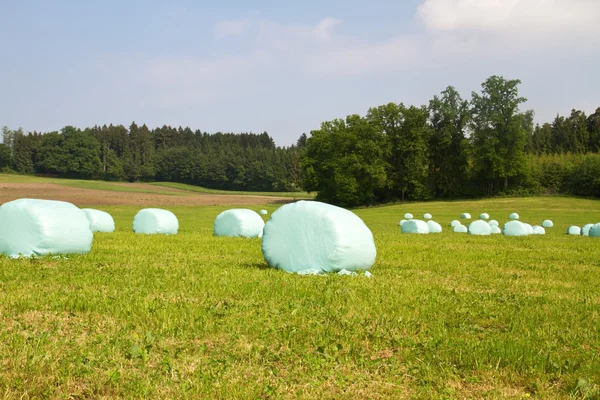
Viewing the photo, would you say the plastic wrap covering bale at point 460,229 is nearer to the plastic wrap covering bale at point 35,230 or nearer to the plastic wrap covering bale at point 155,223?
the plastic wrap covering bale at point 155,223

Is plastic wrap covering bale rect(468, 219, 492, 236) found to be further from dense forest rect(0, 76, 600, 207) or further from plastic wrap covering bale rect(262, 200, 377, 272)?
dense forest rect(0, 76, 600, 207)

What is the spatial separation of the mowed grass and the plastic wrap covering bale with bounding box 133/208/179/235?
45.1 ft

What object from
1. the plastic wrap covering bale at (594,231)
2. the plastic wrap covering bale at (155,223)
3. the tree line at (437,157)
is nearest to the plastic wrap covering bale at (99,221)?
the plastic wrap covering bale at (155,223)

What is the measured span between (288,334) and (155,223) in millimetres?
19767

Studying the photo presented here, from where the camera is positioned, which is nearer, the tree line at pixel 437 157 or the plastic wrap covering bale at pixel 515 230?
the plastic wrap covering bale at pixel 515 230

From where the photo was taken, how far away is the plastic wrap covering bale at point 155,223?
981 inches

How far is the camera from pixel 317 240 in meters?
10.9

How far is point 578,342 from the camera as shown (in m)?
6.18

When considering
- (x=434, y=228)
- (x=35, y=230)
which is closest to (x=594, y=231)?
(x=434, y=228)

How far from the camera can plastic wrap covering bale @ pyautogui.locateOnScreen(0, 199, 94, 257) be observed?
489 inches

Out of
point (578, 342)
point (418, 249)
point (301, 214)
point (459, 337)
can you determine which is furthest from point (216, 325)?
point (418, 249)

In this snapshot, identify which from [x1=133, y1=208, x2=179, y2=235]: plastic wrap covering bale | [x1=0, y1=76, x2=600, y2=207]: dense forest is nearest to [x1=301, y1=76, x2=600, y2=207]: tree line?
[x1=0, y1=76, x2=600, y2=207]: dense forest

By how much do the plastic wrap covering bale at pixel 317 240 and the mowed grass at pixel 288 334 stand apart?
0.59 m

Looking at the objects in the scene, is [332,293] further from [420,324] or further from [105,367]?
[105,367]
